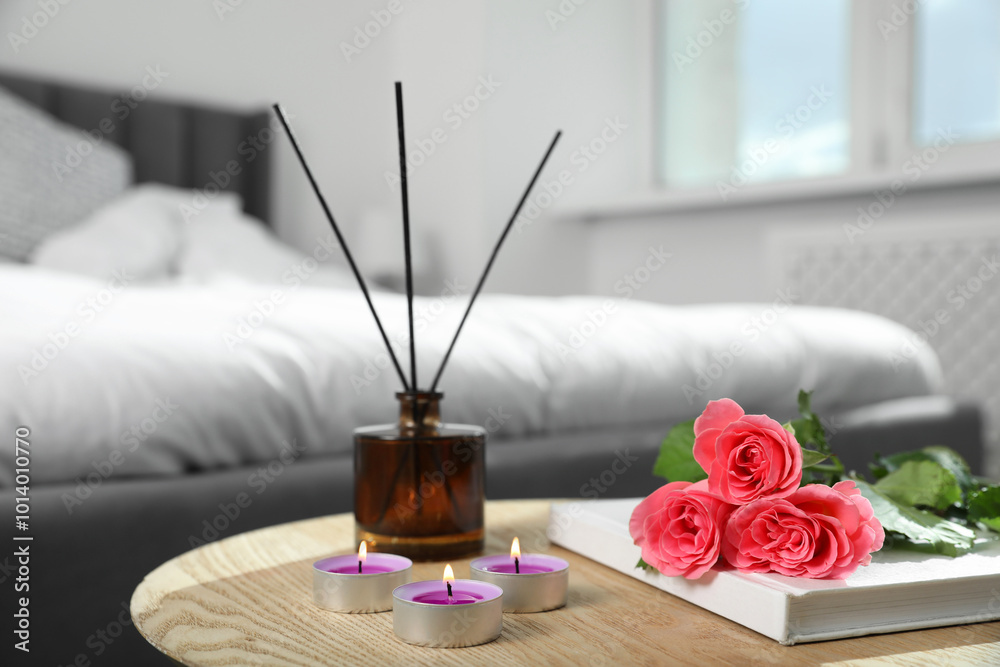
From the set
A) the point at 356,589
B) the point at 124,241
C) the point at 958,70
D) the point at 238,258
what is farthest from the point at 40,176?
the point at 958,70

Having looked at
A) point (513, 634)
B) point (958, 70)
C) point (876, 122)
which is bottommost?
point (513, 634)

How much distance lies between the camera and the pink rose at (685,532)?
1.87ft

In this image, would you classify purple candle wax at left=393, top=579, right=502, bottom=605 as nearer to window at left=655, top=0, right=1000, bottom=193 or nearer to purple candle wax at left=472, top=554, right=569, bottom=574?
purple candle wax at left=472, top=554, right=569, bottom=574

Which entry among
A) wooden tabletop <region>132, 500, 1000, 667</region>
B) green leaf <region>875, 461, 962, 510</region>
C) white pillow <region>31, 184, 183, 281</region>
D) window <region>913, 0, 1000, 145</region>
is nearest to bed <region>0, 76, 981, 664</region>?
wooden tabletop <region>132, 500, 1000, 667</region>

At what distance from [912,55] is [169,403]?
2.86 metres

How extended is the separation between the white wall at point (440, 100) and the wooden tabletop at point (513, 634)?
3115mm

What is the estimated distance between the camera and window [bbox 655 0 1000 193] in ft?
9.68

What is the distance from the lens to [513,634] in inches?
21.5

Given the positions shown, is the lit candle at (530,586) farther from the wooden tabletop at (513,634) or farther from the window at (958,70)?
the window at (958,70)

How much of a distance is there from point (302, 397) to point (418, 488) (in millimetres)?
576

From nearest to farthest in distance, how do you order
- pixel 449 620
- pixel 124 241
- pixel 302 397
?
pixel 449 620, pixel 302 397, pixel 124 241

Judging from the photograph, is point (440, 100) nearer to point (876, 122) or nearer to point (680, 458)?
point (876, 122)

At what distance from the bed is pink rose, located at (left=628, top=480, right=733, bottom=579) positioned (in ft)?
2.28

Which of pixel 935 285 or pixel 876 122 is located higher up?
pixel 876 122
